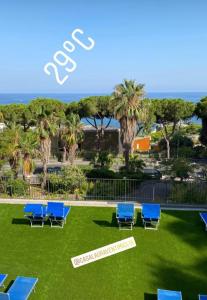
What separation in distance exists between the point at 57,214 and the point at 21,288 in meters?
4.60

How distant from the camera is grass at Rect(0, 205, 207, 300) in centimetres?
1010

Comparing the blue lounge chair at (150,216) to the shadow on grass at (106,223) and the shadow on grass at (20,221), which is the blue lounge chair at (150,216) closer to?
the shadow on grass at (106,223)

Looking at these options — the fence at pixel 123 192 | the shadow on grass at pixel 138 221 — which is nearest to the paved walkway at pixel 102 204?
the fence at pixel 123 192

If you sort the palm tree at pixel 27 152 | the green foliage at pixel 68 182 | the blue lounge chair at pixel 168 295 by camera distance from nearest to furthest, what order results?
the blue lounge chair at pixel 168 295 < the green foliage at pixel 68 182 < the palm tree at pixel 27 152

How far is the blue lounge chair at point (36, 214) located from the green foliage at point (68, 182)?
150 inches

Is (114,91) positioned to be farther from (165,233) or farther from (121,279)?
(121,279)

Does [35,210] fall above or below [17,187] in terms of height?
below

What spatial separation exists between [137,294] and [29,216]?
239 inches

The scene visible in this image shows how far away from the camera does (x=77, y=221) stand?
14.3 metres

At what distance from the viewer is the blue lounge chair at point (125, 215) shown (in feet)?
44.5

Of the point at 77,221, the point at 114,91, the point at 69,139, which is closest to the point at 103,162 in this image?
the point at 69,139

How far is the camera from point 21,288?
30.7 feet

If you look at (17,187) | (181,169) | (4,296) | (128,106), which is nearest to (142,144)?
(128,106)

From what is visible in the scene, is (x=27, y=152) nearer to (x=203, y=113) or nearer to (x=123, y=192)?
(x=123, y=192)
